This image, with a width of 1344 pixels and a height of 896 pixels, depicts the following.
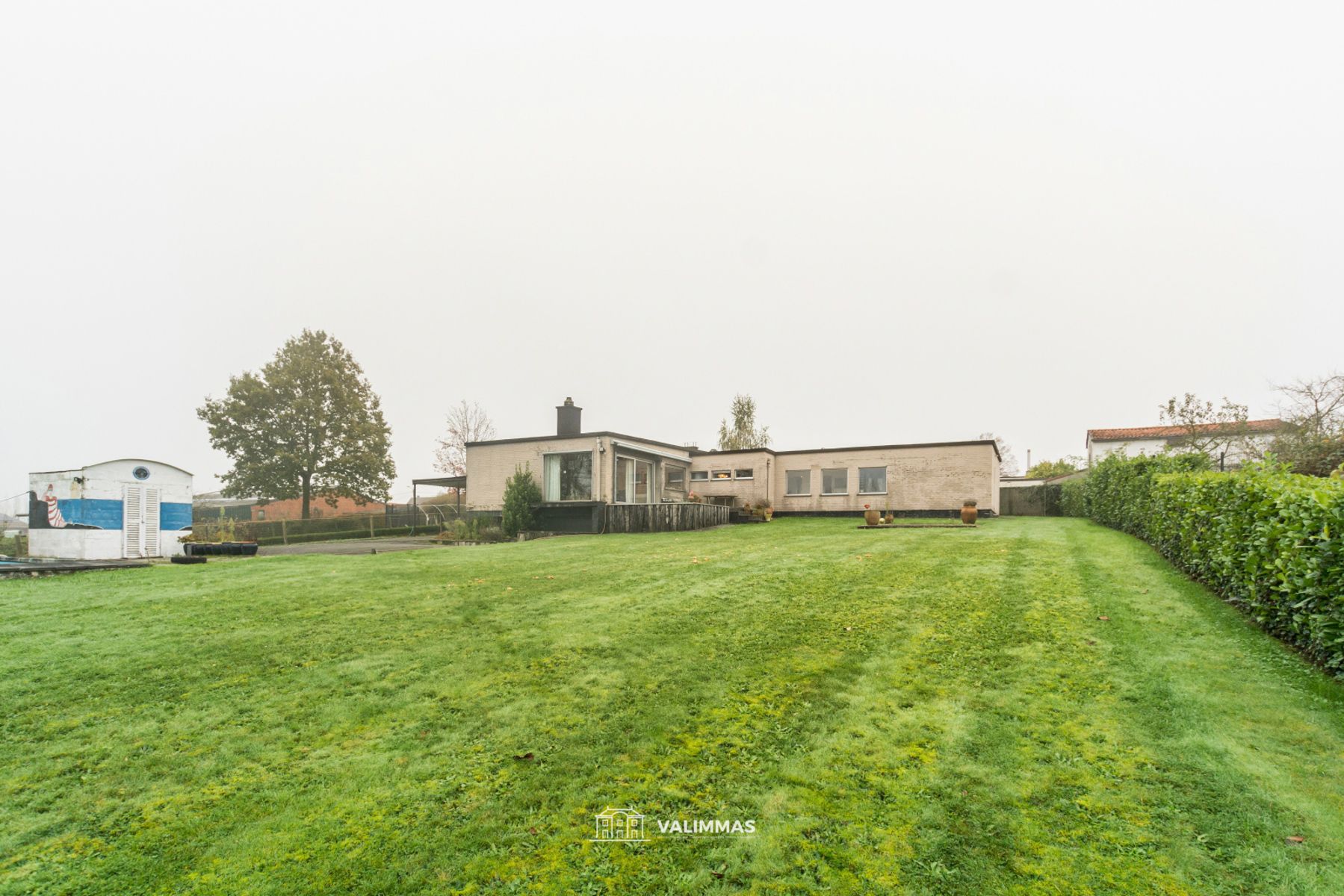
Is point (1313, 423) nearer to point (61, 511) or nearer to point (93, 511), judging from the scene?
point (93, 511)

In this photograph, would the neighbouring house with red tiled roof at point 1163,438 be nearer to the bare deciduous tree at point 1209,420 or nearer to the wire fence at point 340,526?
the bare deciduous tree at point 1209,420

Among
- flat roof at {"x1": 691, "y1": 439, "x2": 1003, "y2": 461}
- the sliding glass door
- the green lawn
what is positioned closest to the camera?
the green lawn

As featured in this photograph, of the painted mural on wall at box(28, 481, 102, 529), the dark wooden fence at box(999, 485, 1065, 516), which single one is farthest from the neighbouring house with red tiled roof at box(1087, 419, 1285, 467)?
the painted mural on wall at box(28, 481, 102, 529)

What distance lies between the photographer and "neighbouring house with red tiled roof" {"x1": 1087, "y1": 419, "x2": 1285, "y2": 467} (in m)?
26.7

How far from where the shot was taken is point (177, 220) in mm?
24109

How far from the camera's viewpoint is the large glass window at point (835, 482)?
2541 centimetres

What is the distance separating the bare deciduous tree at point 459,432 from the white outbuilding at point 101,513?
3060 cm

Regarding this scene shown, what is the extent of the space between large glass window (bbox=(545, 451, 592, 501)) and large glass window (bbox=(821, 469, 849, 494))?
11309 millimetres

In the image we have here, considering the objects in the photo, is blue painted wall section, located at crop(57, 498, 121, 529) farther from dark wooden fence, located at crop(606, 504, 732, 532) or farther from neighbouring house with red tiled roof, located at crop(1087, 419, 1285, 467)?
neighbouring house with red tiled roof, located at crop(1087, 419, 1285, 467)

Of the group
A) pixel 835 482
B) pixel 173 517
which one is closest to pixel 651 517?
pixel 835 482

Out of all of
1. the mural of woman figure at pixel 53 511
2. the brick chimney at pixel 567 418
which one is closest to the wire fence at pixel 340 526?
the brick chimney at pixel 567 418

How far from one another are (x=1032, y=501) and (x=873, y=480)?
10.2 meters

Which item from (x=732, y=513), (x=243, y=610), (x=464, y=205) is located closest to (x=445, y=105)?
(x=464, y=205)

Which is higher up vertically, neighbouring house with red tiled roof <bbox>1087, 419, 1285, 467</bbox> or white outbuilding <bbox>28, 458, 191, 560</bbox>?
neighbouring house with red tiled roof <bbox>1087, 419, 1285, 467</bbox>
